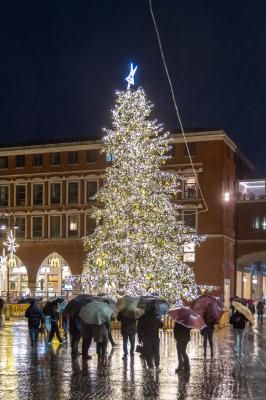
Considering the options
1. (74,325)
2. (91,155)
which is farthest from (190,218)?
(74,325)

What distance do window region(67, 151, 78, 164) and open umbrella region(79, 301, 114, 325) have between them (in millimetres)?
49587

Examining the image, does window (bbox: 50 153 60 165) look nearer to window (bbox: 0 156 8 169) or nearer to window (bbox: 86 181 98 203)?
window (bbox: 86 181 98 203)

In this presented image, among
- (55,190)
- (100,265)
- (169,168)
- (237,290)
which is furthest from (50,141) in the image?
(100,265)

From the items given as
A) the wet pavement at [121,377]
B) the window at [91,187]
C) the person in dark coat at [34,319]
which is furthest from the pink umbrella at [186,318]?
the window at [91,187]

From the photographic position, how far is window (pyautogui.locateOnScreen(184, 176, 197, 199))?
211 ft

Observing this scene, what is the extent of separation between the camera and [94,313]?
1892 centimetres

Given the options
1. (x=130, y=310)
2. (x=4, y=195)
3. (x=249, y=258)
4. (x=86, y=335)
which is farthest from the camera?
(x=4, y=195)

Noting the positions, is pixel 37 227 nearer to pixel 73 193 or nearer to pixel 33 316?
pixel 73 193

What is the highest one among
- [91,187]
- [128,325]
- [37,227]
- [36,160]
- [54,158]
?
[54,158]

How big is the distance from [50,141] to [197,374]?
5576 centimetres

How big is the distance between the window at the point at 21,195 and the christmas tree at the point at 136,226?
1343 inches

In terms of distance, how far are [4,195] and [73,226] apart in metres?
8.05

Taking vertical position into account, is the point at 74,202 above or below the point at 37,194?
below

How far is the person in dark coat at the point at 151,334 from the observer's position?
17422mm
